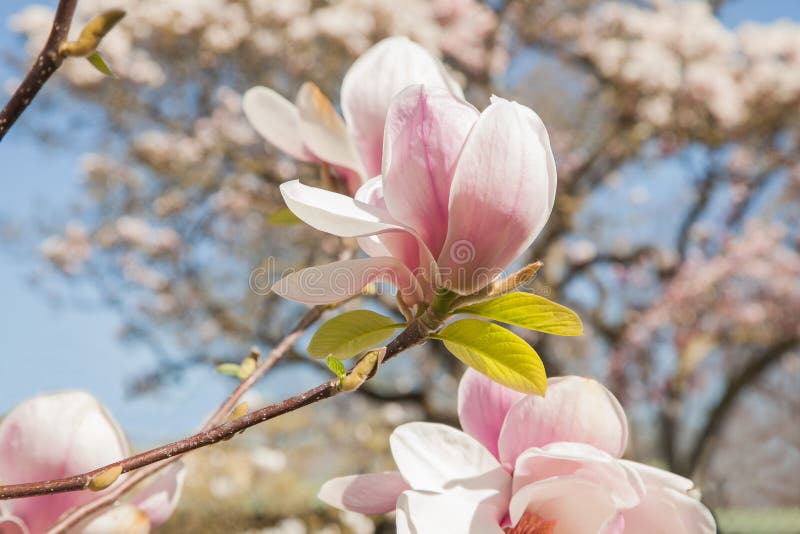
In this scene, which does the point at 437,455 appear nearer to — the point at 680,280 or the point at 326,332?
the point at 326,332

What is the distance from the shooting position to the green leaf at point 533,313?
334 mm

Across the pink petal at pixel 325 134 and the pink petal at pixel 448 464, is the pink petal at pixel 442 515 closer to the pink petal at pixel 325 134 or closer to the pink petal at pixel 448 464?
the pink petal at pixel 448 464

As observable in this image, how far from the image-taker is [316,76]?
4.30 meters

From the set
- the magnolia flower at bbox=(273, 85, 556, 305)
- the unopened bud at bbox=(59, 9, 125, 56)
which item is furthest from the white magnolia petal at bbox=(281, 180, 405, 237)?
the unopened bud at bbox=(59, 9, 125, 56)

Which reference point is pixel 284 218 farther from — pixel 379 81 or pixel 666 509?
pixel 666 509

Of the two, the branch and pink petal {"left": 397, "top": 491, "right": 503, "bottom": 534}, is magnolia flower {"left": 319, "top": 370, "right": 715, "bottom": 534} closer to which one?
pink petal {"left": 397, "top": 491, "right": 503, "bottom": 534}

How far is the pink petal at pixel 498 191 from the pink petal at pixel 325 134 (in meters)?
0.16

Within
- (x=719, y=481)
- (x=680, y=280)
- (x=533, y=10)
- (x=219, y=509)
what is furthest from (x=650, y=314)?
(x=719, y=481)

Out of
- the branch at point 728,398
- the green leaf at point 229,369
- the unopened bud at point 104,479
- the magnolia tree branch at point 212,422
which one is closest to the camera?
the unopened bud at point 104,479

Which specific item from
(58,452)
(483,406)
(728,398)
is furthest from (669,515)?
(728,398)

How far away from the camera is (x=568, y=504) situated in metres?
0.39

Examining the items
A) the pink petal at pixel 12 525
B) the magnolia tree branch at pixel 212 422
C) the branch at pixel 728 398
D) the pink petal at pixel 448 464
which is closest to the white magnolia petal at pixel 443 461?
the pink petal at pixel 448 464

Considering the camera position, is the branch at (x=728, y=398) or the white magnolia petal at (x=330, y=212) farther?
the branch at (x=728, y=398)

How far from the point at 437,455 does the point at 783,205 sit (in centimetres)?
627
